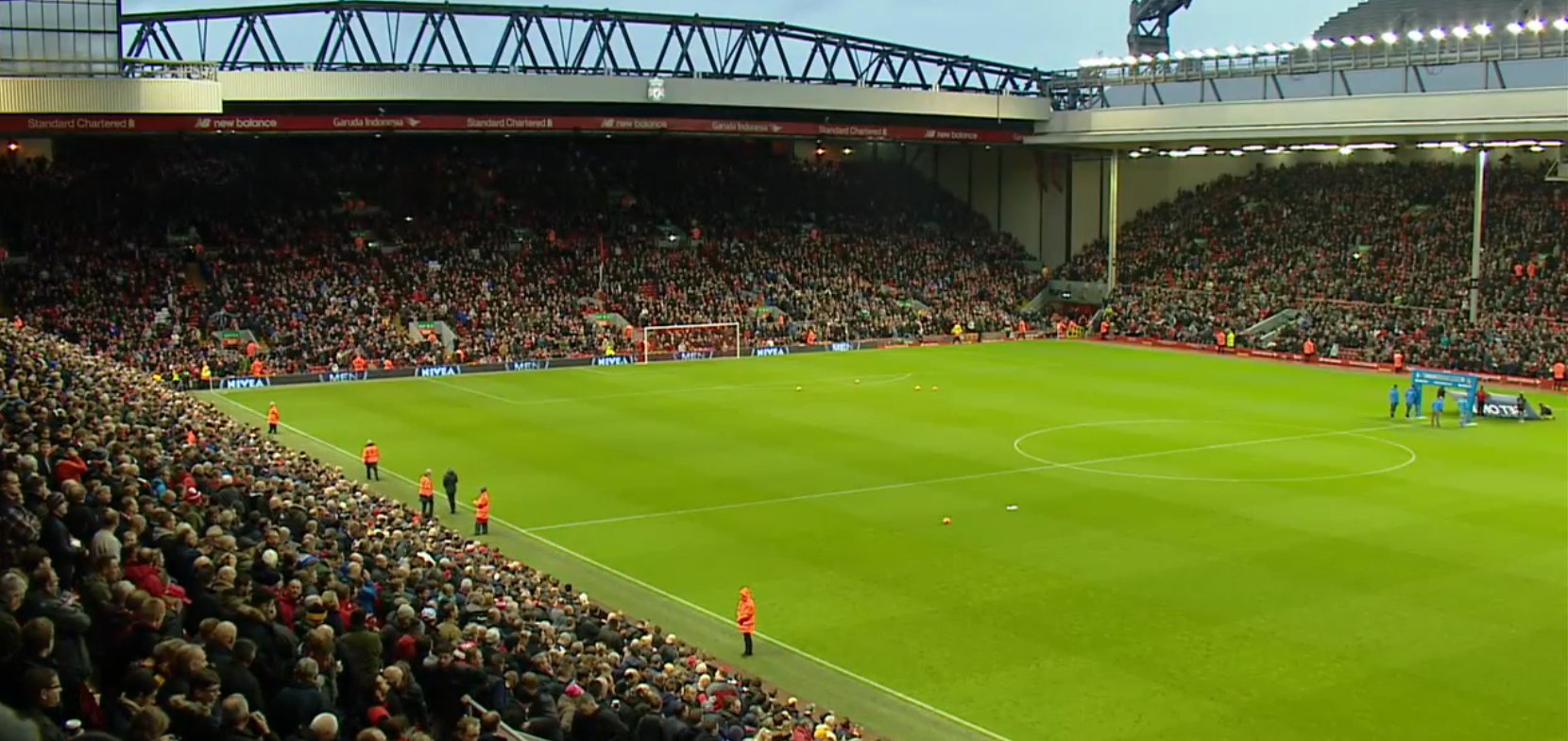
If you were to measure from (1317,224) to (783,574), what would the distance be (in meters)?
53.8

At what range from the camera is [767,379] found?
2098 inches

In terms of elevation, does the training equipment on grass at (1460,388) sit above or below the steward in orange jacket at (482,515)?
above

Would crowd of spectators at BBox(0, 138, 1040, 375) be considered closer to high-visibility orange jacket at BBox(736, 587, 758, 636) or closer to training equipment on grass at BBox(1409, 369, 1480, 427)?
training equipment on grass at BBox(1409, 369, 1480, 427)

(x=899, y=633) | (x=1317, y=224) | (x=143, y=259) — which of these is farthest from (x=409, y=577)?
(x=1317, y=224)

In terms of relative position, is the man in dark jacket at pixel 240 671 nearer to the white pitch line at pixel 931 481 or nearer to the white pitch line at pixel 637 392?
the white pitch line at pixel 931 481

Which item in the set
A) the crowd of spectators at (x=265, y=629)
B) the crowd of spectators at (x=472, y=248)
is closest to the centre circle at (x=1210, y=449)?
the crowd of spectators at (x=265, y=629)

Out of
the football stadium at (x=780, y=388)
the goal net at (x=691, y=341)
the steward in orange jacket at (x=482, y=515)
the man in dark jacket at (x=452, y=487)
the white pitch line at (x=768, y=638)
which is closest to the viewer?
the football stadium at (x=780, y=388)

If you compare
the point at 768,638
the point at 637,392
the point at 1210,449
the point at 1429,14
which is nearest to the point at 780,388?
the point at 637,392

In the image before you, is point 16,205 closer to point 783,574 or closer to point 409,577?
point 783,574

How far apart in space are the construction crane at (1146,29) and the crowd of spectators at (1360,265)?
50.1 feet

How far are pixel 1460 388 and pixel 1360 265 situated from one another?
2543 centimetres

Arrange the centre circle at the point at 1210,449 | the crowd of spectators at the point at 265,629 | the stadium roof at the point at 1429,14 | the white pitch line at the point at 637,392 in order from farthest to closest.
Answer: the stadium roof at the point at 1429,14 < the white pitch line at the point at 637,392 < the centre circle at the point at 1210,449 < the crowd of spectators at the point at 265,629

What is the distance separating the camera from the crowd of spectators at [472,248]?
57.1m

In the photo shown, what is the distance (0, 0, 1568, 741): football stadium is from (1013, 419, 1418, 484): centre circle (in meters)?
0.27
